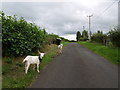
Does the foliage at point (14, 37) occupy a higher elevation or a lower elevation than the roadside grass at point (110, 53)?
higher

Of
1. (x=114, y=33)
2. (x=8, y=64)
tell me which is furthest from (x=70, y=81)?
(x=114, y=33)

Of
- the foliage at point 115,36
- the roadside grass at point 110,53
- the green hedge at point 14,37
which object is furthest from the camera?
the foliage at point 115,36

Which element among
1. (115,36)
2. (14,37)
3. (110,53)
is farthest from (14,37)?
(115,36)

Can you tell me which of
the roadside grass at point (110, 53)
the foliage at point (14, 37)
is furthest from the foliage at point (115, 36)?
the foliage at point (14, 37)

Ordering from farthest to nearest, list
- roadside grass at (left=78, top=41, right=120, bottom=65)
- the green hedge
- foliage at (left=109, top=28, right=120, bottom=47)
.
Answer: foliage at (left=109, top=28, right=120, bottom=47) < roadside grass at (left=78, top=41, right=120, bottom=65) < the green hedge

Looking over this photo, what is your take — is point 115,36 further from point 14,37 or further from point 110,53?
point 14,37

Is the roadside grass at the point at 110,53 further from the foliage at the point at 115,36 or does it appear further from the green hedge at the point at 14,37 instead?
the green hedge at the point at 14,37

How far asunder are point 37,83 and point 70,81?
1.40m

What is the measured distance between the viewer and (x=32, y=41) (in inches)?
427

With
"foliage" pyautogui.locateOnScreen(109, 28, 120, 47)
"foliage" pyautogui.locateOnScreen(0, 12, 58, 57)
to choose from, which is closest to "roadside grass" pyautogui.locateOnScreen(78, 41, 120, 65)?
"foliage" pyautogui.locateOnScreen(109, 28, 120, 47)

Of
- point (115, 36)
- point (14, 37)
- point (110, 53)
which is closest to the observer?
point (14, 37)

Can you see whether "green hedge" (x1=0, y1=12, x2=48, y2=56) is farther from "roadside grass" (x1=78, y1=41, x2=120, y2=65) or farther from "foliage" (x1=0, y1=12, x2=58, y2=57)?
"roadside grass" (x1=78, y1=41, x2=120, y2=65)

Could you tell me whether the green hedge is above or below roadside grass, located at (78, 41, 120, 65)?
above

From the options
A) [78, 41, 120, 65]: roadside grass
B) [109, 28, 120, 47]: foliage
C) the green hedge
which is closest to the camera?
the green hedge
